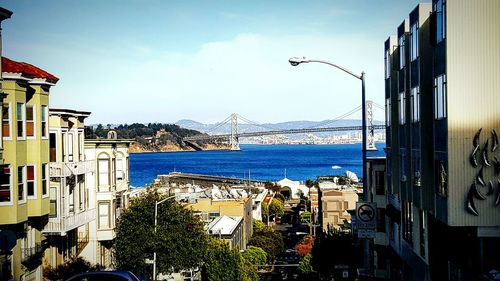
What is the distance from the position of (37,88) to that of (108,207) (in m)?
14.6

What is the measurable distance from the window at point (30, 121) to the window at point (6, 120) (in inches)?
74.5

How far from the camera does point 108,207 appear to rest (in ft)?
126

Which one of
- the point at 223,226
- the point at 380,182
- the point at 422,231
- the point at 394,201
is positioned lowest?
the point at 223,226

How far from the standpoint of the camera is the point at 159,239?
33.3 meters

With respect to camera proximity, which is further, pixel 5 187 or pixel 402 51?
pixel 402 51

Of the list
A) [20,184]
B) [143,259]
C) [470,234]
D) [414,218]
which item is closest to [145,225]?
[143,259]

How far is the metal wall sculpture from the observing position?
721 inches

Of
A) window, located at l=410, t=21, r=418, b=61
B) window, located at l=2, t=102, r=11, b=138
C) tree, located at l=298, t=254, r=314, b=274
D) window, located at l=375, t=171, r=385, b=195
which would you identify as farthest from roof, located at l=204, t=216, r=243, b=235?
window, located at l=2, t=102, r=11, b=138

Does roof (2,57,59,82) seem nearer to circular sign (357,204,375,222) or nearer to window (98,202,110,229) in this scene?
circular sign (357,204,375,222)

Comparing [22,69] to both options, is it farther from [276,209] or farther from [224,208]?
[276,209]

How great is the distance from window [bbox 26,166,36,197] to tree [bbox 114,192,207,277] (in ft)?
31.2

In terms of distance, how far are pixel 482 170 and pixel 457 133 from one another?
1.23 m

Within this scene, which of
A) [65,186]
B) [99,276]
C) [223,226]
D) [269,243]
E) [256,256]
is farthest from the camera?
[269,243]

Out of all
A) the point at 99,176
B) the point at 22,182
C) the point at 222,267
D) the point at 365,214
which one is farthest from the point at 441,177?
the point at 222,267
